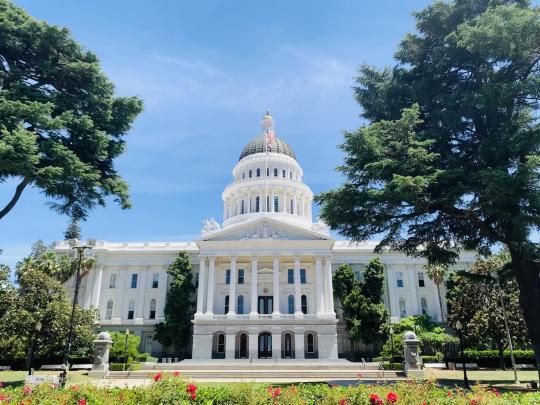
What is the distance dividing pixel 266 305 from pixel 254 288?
4.12 meters

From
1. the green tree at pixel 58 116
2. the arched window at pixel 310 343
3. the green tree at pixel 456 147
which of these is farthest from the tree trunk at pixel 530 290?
the arched window at pixel 310 343

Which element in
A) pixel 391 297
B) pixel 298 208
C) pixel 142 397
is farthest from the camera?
pixel 298 208

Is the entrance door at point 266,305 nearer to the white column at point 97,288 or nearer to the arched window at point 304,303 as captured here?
the arched window at point 304,303

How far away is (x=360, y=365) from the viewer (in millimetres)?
37906

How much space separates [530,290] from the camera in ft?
63.5

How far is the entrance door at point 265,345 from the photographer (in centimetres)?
4672

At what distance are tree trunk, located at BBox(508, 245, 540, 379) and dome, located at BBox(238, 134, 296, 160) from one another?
51871 mm

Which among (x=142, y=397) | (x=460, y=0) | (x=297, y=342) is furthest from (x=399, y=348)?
(x=142, y=397)

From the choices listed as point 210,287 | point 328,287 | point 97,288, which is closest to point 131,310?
point 97,288

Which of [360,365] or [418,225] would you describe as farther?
[360,365]

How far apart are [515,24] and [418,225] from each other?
1033cm

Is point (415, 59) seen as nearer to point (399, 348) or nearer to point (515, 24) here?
point (515, 24)

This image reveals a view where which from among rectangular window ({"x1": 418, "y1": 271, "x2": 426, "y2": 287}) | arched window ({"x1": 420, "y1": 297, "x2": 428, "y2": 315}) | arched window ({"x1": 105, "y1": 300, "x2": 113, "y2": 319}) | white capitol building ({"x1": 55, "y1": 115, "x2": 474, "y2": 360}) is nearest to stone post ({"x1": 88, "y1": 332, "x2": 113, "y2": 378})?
white capitol building ({"x1": 55, "y1": 115, "x2": 474, "y2": 360})

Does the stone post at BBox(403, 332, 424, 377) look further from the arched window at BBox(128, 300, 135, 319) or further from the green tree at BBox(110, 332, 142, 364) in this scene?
the arched window at BBox(128, 300, 135, 319)
